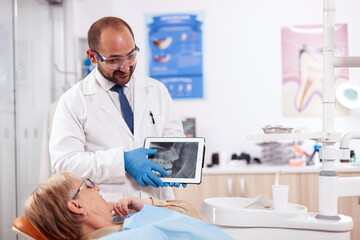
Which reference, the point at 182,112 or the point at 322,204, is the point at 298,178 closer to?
Result: the point at 182,112

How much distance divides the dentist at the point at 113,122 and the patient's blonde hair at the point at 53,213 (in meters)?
0.32

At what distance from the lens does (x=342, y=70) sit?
3.25 meters

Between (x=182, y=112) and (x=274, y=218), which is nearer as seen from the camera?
(x=274, y=218)

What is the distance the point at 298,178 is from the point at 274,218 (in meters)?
1.41

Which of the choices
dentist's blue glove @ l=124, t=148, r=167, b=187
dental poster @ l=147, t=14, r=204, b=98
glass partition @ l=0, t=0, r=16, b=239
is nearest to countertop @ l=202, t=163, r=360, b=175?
dental poster @ l=147, t=14, r=204, b=98

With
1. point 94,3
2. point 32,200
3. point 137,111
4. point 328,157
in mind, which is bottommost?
point 32,200

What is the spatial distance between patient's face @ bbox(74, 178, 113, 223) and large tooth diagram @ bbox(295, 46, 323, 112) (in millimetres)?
2161

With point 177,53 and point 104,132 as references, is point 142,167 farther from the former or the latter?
point 177,53

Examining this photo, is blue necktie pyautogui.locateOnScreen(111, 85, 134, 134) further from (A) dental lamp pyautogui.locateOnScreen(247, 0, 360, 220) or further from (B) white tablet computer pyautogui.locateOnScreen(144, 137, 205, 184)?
(A) dental lamp pyautogui.locateOnScreen(247, 0, 360, 220)

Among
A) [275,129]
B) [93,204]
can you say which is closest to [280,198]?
[275,129]

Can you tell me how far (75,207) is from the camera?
1371 mm

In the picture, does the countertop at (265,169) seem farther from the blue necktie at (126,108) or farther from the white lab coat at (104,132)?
the blue necktie at (126,108)

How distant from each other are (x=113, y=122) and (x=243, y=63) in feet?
5.70

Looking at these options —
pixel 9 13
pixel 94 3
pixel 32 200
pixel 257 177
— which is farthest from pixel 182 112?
pixel 32 200
